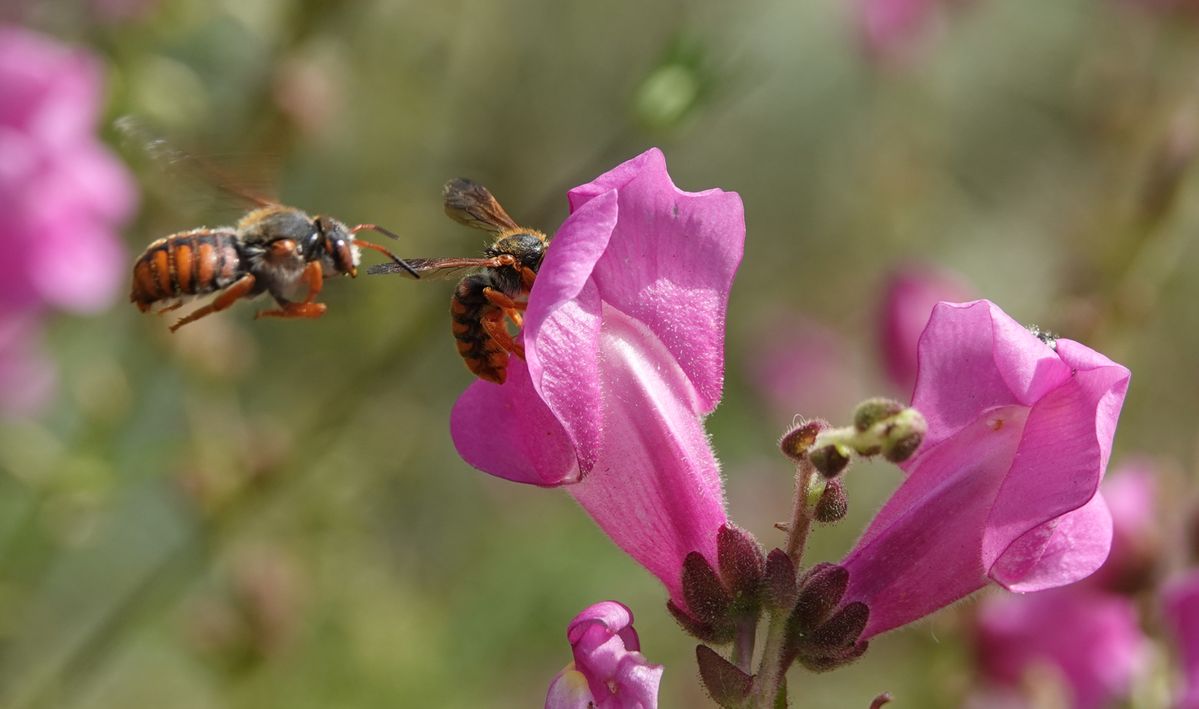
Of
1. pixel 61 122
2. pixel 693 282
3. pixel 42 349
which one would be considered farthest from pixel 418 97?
pixel 693 282

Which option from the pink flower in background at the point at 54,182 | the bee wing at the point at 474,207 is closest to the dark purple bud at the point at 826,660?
the bee wing at the point at 474,207

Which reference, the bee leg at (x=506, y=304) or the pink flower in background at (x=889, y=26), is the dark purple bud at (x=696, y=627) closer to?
the bee leg at (x=506, y=304)

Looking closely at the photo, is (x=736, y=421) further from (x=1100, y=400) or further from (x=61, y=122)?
(x=1100, y=400)

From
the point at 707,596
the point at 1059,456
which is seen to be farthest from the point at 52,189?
the point at 1059,456

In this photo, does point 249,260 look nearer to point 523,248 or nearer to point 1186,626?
point 523,248

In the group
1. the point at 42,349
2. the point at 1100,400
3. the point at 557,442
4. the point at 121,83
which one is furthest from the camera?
the point at 42,349
